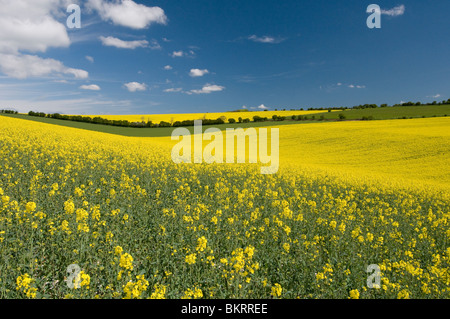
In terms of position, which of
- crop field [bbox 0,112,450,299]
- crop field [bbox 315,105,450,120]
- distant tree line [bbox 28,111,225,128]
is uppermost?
crop field [bbox 315,105,450,120]

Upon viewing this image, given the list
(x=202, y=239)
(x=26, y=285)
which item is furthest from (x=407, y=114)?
(x=26, y=285)

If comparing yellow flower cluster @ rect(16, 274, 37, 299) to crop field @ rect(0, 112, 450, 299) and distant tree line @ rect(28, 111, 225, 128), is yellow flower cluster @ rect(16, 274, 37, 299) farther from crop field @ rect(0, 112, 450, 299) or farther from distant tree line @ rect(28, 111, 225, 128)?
distant tree line @ rect(28, 111, 225, 128)

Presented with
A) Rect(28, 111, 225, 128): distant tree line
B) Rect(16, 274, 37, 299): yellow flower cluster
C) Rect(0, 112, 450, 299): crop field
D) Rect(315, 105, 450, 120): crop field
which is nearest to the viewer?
Rect(16, 274, 37, 299): yellow flower cluster

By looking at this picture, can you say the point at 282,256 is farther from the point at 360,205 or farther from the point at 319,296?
the point at 360,205

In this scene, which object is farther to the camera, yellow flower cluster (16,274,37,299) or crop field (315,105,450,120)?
crop field (315,105,450,120)

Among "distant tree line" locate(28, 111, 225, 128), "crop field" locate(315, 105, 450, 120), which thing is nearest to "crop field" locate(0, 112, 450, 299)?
"distant tree line" locate(28, 111, 225, 128)

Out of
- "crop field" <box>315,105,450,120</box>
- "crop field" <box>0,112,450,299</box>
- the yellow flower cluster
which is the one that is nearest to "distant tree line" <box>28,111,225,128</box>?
"crop field" <box>315,105,450,120</box>

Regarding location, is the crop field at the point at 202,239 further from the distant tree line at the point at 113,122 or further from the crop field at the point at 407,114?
the crop field at the point at 407,114

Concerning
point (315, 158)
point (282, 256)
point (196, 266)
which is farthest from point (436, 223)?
point (315, 158)

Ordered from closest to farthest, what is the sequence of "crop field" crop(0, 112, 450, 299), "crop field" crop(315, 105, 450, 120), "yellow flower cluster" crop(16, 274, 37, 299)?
"yellow flower cluster" crop(16, 274, 37, 299)
"crop field" crop(0, 112, 450, 299)
"crop field" crop(315, 105, 450, 120)

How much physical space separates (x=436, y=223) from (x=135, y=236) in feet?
28.7

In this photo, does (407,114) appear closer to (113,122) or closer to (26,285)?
(113,122)

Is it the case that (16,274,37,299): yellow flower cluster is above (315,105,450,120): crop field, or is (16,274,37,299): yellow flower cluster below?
below
